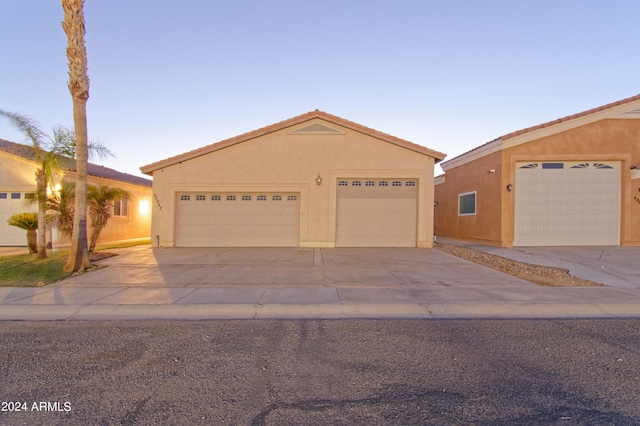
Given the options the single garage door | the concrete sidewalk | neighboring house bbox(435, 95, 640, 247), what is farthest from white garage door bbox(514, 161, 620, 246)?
the concrete sidewalk

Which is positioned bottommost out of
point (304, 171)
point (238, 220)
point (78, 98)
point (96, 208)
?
point (238, 220)

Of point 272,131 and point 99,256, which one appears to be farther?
point 272,131

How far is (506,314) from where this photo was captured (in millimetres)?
5867

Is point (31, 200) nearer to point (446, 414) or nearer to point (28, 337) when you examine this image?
point (28, 337)

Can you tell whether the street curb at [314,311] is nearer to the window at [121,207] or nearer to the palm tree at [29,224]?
the palm tree at [29,224]

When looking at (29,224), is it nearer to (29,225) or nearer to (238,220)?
(29,225)

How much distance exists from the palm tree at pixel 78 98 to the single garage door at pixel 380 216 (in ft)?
29.4

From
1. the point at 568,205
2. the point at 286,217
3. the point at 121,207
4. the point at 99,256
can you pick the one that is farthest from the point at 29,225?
the point at 568,205

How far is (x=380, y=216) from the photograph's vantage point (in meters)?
14.8

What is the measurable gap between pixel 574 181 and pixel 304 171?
11.3 m

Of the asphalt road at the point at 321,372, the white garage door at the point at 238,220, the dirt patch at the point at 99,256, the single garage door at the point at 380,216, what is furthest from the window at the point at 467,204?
the dirt patch at the point at 99,256

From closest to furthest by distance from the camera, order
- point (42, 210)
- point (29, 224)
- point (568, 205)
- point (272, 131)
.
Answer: point (42, 210), point (29, 224), point (568, 205), point (272, 131)

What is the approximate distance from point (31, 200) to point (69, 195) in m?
1.08

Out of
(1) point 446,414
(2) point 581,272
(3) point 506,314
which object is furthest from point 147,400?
(2) point 581,272
